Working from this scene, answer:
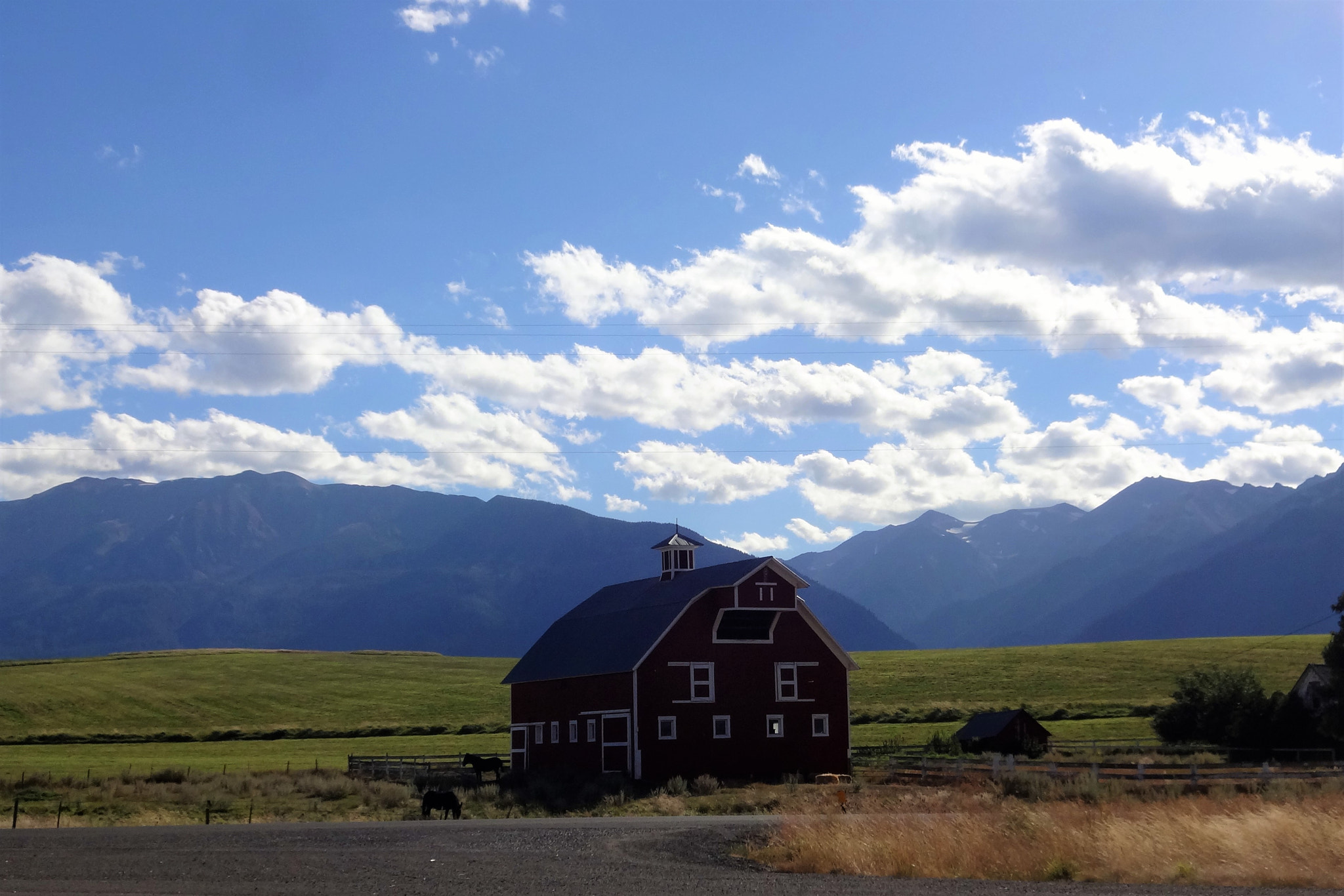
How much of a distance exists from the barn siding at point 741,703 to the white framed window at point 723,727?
150 millimetres

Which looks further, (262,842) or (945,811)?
(945,811)

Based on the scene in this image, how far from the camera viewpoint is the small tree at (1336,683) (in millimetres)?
48875

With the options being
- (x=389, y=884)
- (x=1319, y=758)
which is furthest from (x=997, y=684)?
(x=389, y=884)

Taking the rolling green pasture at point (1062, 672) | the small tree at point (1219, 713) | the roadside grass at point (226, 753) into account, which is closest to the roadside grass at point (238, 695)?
the roadside grass at point (226, 753)

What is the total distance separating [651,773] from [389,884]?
2888 cm

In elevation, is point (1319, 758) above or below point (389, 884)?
below

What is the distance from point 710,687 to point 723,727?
5.10 feet

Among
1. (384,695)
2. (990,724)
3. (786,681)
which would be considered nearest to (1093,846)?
(786,681)

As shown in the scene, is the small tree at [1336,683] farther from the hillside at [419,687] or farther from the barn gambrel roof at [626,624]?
the hillside at [419,687]

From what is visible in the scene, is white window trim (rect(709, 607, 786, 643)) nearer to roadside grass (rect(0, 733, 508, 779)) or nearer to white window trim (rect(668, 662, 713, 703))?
white window trim (rect(668, 662, 713, 703))

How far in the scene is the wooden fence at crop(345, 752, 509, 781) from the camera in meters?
48.2

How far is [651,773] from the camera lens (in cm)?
4581

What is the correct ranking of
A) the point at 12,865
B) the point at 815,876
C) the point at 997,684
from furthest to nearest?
the point at 997,684 → the point at 12,865 → the point at 815,876

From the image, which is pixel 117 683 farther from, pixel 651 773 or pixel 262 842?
pixel 262 842
